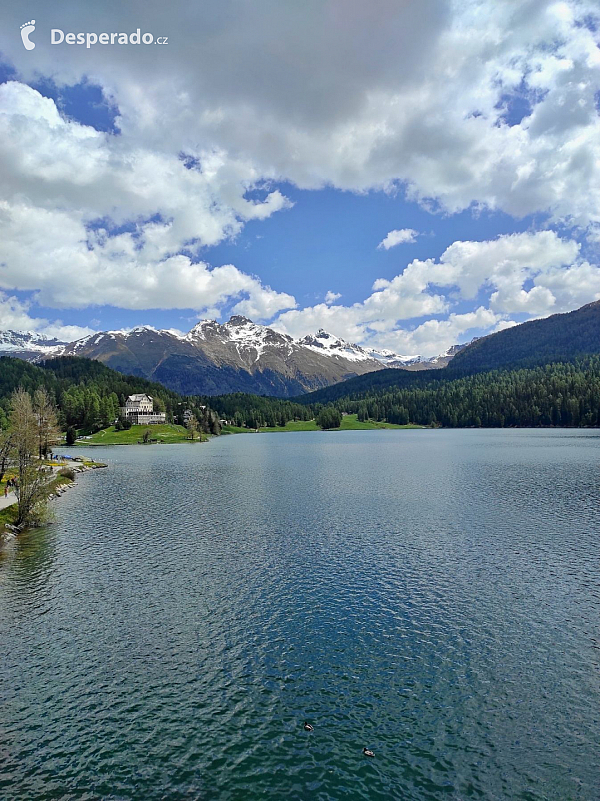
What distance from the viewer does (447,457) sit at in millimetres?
144875

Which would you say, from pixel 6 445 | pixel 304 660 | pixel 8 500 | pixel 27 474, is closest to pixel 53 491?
pixel 8 500

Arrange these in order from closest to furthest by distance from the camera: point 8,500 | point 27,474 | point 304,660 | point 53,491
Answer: point 304,660 < point 27,474 < point 8,500 < point 53,491

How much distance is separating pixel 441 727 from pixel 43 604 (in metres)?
31.1

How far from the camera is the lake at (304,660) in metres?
20.1

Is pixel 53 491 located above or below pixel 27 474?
below

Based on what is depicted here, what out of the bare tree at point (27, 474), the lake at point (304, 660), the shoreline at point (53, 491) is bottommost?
the lake at point (304, 660)

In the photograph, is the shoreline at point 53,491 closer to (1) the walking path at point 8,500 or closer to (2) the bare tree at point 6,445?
(1) the walking path at point 8,500

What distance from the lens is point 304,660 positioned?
94.8 feet

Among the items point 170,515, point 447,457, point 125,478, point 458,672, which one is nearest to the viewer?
point 458,672

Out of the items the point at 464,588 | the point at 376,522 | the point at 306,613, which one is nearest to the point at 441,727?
the point at 306,613

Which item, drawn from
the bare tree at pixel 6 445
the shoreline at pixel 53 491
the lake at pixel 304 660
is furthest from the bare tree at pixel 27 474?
the lake at pixel 304 660

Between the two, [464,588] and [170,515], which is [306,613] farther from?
[170,515]

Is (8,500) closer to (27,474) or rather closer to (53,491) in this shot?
(27,474)

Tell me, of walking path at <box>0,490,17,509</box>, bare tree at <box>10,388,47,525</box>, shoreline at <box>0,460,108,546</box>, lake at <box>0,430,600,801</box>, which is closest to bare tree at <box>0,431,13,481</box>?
bare tree at <box>10,388,47,525</box>
